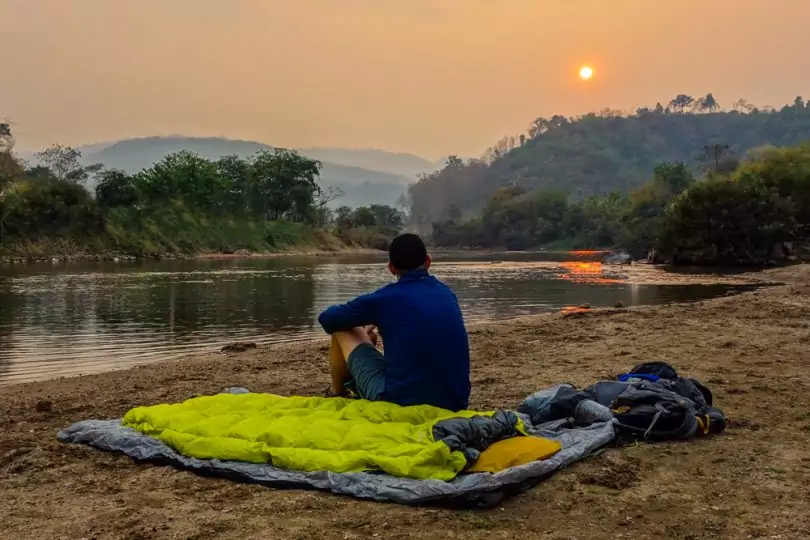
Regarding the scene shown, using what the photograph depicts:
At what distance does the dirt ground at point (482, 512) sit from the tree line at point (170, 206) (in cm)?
4763

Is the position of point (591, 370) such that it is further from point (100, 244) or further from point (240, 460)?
point (100, 244)

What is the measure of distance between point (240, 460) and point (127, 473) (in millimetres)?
698

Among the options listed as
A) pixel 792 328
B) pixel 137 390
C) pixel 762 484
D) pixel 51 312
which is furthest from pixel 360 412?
pixel 51 312

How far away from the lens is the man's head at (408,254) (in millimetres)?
4504

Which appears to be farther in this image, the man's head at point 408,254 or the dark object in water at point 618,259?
the dark object in water at point 618,259

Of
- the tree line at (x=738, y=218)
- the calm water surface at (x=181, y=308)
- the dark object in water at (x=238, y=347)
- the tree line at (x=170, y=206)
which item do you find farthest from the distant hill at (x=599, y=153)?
the dark object in water at (x=238, y=347)

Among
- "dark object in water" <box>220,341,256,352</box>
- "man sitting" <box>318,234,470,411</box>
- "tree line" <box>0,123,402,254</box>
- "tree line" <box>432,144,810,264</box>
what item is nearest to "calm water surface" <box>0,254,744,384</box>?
"dark object in water" <box>220,341,256,352</box>

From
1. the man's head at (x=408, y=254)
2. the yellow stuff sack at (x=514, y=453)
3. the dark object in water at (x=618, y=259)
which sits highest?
the man's head at (x=408, y=254)

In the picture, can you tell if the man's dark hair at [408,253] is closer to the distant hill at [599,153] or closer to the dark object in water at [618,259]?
the dark object in water at [618,259]

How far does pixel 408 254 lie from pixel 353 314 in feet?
Result: 1.71

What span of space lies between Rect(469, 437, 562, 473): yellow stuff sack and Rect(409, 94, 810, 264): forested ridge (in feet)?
125

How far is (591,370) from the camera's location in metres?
7.52

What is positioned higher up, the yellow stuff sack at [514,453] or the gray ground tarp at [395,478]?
the yellow stuff sack at [514,453]

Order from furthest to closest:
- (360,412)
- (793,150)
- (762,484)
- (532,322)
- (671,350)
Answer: (793,150)
(532,322)
(671,350)
(360,412)
(762,484)
